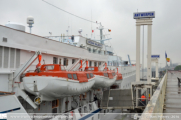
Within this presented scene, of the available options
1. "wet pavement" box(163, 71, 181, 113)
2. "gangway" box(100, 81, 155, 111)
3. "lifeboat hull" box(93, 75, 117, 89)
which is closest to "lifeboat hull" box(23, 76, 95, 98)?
"wet pavement" box(163, 71, 181, 113)

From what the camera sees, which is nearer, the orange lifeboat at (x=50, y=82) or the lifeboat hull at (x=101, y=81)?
the orange lifeboat at (x=50, y=82)

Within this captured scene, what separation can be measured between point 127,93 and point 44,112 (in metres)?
10.9

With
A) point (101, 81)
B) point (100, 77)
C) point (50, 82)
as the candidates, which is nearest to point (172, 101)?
point (50, 82)

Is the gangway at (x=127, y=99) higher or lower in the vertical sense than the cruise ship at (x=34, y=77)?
lower

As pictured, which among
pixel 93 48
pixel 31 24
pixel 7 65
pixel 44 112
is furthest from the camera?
pixel 93 48

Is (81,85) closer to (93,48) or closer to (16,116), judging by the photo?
(16,116)

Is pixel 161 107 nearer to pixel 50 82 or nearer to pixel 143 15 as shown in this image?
pixel 50 82

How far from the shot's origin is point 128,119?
2052 centimetres

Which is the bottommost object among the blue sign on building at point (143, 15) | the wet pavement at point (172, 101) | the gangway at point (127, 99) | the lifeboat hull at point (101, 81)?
the gangway at point (127, 99)

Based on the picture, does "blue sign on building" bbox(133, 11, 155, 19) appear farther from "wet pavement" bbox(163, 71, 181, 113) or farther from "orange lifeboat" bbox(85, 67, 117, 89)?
"wet pavement" bbox(163, 71, 181, 113)

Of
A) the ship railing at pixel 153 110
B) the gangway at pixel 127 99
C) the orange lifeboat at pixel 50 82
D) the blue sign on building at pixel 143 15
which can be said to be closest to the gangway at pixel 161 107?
the ship railing at pixel 153 110

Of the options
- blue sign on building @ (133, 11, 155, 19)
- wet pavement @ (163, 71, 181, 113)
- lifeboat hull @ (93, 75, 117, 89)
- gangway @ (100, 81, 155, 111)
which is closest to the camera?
wet pavement @ (163, 71, 181, 113)

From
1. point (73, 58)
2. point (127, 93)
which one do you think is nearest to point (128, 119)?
point (127, 93)

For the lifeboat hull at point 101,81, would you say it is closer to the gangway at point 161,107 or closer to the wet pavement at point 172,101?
the wet pavement at point 172,101
